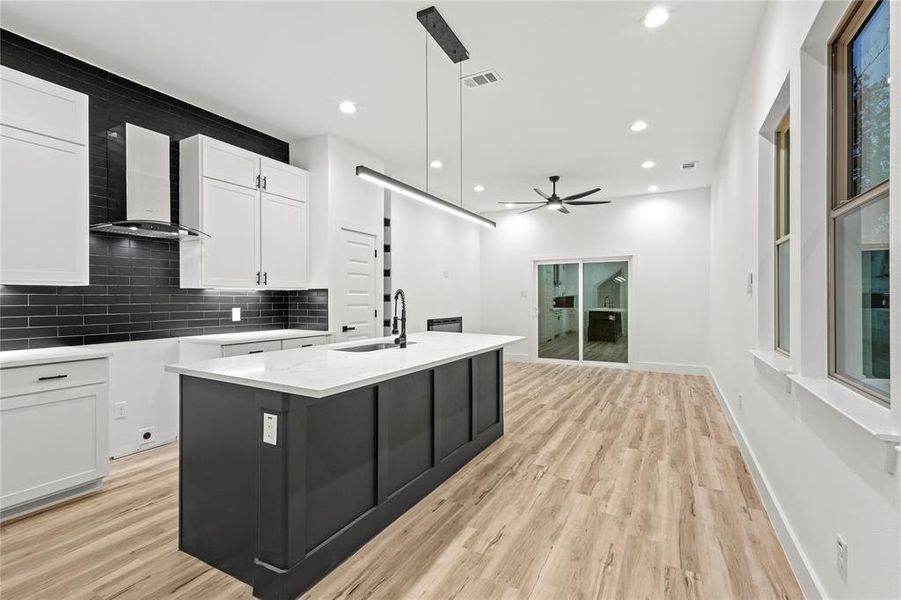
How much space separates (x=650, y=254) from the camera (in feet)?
24.3

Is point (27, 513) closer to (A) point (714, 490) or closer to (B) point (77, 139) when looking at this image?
(B) point (77, 139)

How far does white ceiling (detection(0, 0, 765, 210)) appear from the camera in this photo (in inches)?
108

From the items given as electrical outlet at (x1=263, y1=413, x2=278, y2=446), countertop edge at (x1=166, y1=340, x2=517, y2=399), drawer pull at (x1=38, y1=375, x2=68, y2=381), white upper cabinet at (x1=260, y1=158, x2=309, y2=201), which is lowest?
electrical outlet at (x1=263, y1=413, x2=278, y2=446)

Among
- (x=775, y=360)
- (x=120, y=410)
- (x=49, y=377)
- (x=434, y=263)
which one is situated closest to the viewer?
(x=775, y=360)

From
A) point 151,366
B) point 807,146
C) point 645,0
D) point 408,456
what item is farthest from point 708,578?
point 151,366

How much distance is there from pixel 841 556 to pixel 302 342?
4144 mm

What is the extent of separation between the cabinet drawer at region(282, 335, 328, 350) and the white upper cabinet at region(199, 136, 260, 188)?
5.14ft

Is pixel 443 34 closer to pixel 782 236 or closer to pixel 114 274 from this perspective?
pixel 782 236

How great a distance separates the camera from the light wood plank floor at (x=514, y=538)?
6.31ft

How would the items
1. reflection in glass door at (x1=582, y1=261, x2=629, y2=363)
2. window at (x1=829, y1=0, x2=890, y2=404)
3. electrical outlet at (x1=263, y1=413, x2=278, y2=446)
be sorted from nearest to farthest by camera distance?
A: window at (x1=829, y1=0, x2=890, y2=404)
electrical outlet at (x1=263, y1=413, x2=278, y2=446)
reflection in glass door at (x1=582, y1=261, x2=629, y2=363)

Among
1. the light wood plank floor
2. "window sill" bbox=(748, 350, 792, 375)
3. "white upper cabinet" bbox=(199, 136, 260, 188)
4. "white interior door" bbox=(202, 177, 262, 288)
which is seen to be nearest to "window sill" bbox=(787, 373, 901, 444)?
"window sill" bbox=(748, 350, 792, 375)

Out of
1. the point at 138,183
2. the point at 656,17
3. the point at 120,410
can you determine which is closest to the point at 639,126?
the point at 656,17

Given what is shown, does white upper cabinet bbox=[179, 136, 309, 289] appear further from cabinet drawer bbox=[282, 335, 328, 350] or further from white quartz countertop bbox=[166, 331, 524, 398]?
white quartz countertop bbox=[166, 331, 524, 398]

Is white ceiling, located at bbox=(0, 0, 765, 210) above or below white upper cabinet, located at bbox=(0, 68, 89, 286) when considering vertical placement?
above
